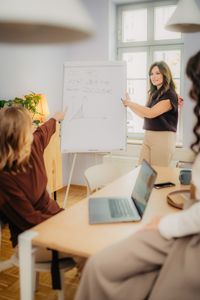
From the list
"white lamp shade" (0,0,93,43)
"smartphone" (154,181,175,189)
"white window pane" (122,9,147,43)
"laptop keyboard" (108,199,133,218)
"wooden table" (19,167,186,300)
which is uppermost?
"white window pane" (122,9,147,43)

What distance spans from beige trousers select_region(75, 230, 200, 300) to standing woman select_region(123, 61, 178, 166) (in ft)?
6.49

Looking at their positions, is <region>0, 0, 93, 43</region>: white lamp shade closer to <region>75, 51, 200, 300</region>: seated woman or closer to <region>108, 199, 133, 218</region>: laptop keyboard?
<region>75, 51, 200, 300</region>: seated woman

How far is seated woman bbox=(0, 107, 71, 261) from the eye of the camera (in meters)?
1.53

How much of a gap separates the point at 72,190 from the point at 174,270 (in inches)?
133

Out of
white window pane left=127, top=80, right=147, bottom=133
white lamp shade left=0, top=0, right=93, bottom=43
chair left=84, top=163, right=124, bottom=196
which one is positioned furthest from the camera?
white window pane left=127, top=80, right=147, bottom=133

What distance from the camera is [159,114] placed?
2932 mm

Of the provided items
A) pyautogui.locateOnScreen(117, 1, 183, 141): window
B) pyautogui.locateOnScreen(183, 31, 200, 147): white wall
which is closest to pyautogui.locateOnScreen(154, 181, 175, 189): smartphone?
pyautogui.locateOnScreen(183, 31, 200, 147): white wall

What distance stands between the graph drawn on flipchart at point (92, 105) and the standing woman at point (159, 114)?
146 millimetres

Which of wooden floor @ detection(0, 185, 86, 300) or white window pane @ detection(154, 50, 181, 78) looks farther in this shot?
white window pane @ detection(154, 50, 181, 78)

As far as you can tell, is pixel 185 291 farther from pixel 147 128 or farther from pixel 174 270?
pixel 147 128

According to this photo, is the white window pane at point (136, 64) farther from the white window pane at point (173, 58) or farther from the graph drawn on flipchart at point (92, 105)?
the graph drawn on flipchart at point (92, 105)

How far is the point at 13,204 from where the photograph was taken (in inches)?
61.2

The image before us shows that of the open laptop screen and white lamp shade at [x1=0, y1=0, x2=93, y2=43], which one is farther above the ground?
white lamp shade at [x1=0, y1=0, x2=93, y2=43]

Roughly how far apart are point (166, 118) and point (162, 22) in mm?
1597
